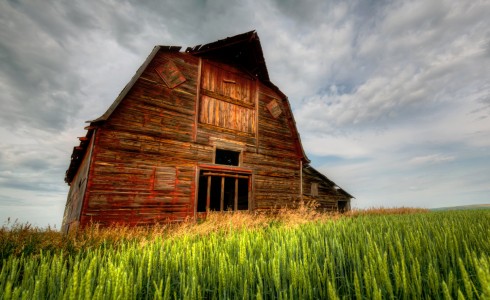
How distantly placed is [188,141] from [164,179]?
6.45 ft

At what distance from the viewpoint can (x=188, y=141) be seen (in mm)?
10445

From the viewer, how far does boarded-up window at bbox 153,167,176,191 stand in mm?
9305

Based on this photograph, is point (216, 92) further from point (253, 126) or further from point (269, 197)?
point (269, 197)

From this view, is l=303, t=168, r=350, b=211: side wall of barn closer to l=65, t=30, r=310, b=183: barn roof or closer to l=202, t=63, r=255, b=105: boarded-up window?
l=65, t=30, r=310, b=183: barn roof

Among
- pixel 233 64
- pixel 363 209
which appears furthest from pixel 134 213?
pixel 363 209

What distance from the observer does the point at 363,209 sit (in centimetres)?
1930

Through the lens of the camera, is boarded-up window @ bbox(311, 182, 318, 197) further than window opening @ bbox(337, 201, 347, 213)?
No

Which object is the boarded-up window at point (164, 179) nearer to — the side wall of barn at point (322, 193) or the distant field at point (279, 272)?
the distant field at point (279, 272)

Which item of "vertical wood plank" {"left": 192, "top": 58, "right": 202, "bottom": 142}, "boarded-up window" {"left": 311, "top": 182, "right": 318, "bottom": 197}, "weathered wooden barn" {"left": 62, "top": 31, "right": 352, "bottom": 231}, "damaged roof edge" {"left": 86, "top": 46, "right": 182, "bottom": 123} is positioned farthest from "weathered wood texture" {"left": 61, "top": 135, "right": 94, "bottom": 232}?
"boarded-up window" {"left": 311, "top": 182, "right": 318, "bottom": 197}

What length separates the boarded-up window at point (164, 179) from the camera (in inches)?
366

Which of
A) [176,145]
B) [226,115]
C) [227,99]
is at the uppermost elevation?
[227,99]

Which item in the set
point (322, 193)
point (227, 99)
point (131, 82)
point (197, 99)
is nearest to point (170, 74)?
point (197, 99)

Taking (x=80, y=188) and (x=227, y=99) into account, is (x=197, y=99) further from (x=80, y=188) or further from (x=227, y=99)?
(x=80, y=188)

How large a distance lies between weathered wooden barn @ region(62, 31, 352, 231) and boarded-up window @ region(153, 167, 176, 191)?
39 mm
